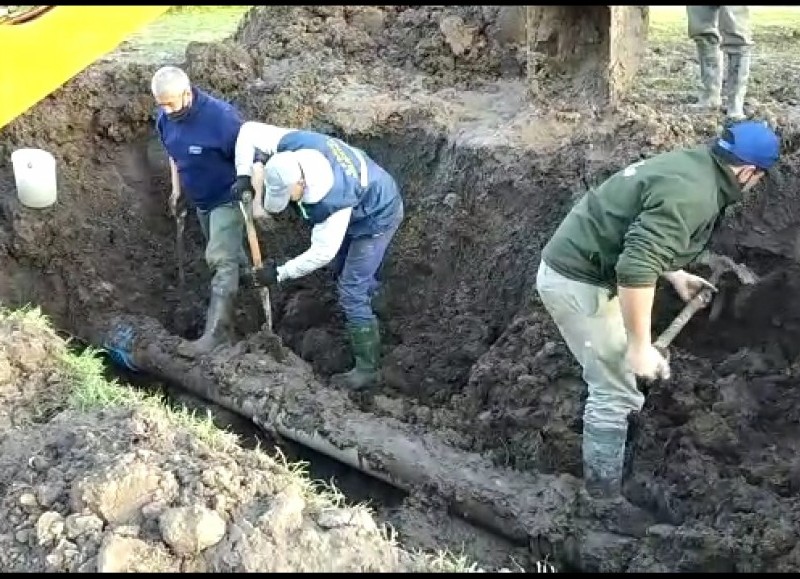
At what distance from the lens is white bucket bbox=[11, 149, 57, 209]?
7.51m

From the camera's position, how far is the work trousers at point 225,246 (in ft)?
23.6

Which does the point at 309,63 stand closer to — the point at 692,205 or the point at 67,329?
the point at 67,329

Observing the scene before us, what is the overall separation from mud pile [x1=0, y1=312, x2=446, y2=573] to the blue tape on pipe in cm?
238

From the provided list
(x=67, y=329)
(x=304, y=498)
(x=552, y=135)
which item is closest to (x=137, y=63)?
(x=67, y=329)

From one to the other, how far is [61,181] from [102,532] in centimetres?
451

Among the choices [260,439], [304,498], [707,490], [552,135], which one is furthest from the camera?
[552,135]

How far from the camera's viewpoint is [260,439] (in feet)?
21.6

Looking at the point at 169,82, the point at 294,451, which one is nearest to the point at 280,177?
the point at 169,82

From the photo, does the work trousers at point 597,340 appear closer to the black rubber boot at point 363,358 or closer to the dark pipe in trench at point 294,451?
the dark pipe in trench at point 294,451

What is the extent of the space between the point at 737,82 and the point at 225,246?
3.35m

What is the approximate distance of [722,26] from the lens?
6715mm

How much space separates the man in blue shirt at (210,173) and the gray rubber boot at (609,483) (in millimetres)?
2584

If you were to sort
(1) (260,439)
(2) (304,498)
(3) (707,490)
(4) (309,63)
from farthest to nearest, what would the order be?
(4) (309,63), (1) (260,439), (3) (707,490), (2) (304,498)

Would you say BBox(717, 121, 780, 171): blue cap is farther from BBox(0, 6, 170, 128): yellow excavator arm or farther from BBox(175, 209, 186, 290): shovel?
BBox(175, 209, 186, 290): shovel
